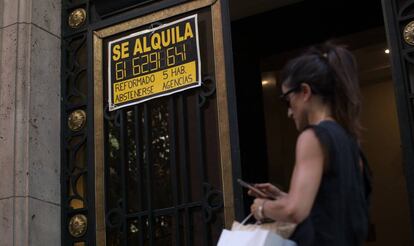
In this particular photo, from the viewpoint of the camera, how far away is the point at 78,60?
8.12 metres

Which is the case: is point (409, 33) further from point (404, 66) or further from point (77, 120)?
point (77, 120)

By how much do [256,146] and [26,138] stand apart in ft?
11.0

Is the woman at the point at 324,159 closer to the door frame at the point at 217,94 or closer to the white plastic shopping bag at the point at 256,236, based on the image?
the white plastic shopping bag at the point at 256,236

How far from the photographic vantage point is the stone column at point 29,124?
7.38m

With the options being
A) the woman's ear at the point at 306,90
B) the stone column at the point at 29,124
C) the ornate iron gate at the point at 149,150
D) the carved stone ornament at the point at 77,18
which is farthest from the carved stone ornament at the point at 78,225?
the woman's ear at the point at 306,90

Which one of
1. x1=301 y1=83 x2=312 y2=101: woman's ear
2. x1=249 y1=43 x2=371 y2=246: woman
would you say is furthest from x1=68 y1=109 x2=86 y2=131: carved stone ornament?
x1=301 y1=83 x2=312 y2=101: woman's ear

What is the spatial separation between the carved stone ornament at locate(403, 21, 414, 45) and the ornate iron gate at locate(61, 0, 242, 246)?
5.22ft

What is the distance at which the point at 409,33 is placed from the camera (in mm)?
6180

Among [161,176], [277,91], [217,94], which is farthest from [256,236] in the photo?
[277,91]

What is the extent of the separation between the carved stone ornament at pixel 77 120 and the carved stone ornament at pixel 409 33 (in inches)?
132

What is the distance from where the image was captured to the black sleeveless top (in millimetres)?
3383

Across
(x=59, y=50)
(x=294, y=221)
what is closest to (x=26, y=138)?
(x=59, y=50)

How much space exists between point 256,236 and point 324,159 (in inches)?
17.8

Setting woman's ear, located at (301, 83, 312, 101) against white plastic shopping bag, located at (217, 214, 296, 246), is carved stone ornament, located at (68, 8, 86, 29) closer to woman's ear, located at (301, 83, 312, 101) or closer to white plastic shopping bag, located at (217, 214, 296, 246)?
woman's ear, located at (301, 83, 312, 101)
